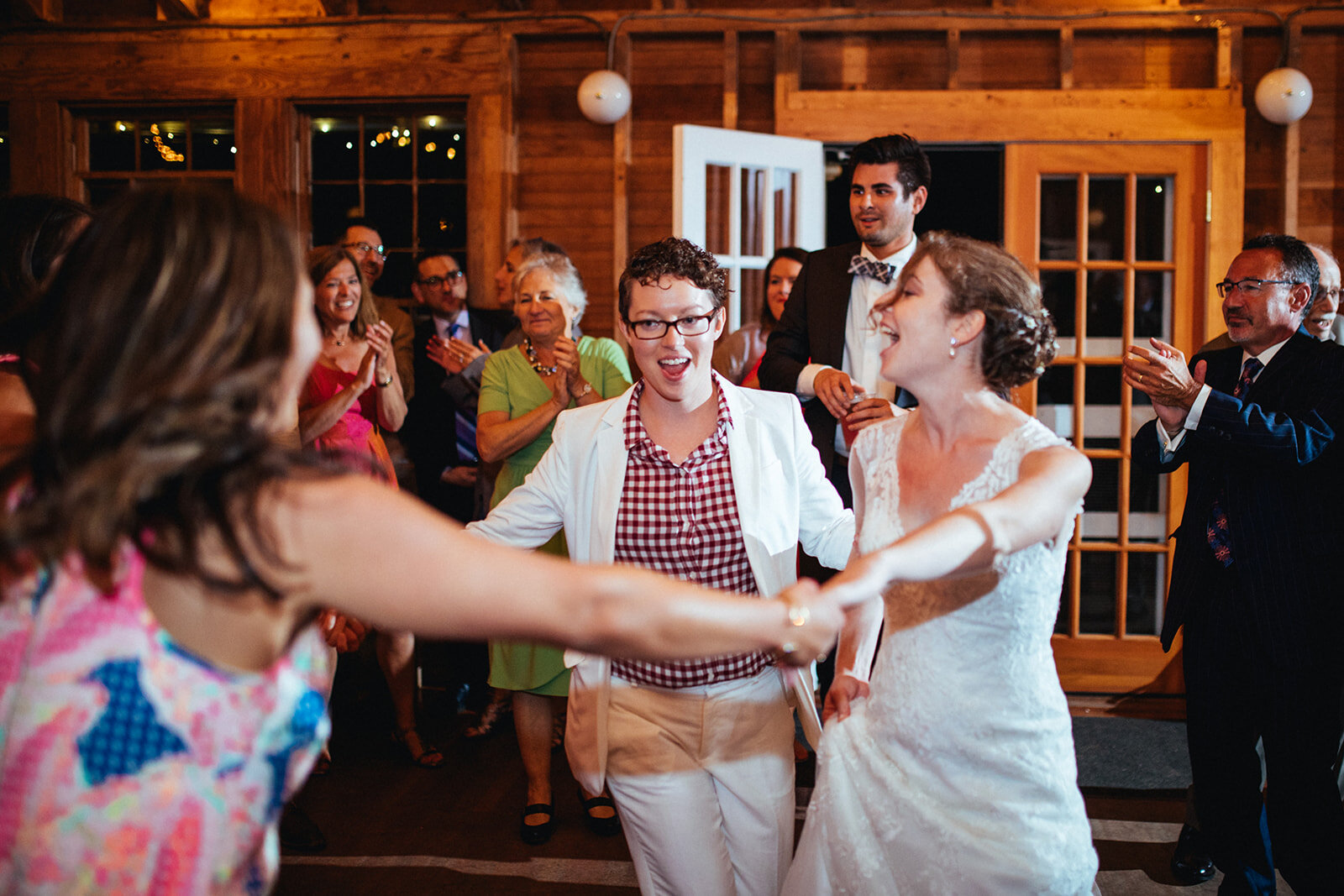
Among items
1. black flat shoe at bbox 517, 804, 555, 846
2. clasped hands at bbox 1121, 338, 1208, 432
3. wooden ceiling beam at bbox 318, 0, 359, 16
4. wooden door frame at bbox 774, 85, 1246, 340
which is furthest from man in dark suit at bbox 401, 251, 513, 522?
clasped hands at bbox 1121, 338, 1208, 432

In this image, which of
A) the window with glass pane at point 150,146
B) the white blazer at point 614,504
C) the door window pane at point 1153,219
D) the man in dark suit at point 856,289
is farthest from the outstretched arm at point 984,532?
the window with glass pane at point 150,146

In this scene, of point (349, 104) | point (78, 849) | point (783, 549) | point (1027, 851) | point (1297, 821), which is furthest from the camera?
point (349, 104)

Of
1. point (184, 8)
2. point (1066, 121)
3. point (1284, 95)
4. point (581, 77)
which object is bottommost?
point (1066, 121)

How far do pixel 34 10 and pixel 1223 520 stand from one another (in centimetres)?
591

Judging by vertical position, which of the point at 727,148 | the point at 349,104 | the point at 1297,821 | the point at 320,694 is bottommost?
the point at 1297,821

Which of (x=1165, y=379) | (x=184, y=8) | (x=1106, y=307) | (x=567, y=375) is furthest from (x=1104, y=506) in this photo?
(x=184, y=8)

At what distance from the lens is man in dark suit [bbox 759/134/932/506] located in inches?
127

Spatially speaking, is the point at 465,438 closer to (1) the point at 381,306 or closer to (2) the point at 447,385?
(2) the point at 447,385

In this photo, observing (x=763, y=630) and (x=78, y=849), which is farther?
(x=763, y=630)

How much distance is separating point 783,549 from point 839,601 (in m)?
0.78

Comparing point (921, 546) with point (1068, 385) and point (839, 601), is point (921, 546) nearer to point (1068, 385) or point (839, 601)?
point (839, 601)

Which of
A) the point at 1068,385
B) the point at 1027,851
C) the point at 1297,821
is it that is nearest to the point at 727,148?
the point at 1068,385

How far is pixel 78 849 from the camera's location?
0.97 meters

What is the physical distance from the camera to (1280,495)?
8.61 feet
